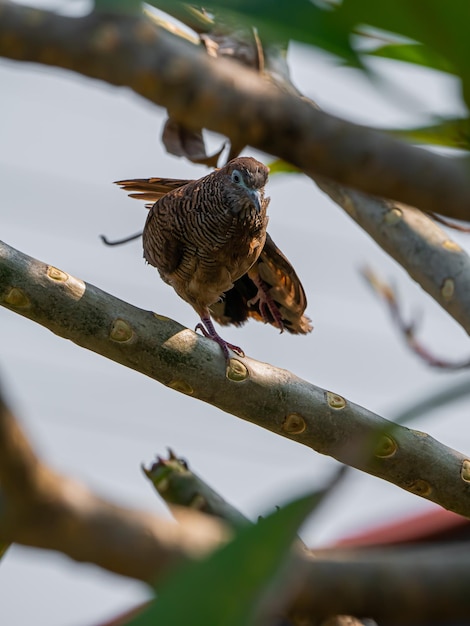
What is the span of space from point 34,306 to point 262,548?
1.39 meters

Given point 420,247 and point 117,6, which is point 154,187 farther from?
point 117,6

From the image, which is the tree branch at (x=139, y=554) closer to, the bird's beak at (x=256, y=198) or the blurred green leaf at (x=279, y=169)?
the blurred green leaf at (x=279, y=169)

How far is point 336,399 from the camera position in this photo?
2.12 m

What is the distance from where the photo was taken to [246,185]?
134 inches

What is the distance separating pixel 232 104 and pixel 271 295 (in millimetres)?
2529

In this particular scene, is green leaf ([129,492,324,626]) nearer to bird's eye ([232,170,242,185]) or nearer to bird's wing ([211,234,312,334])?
bird's wing ([211,234,312,334])

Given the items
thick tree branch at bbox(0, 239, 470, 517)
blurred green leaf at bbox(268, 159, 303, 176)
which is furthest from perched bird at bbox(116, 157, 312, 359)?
thick tree branch at bbox(0, 239, 470, 517)

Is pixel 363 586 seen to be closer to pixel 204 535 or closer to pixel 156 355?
pixel 204 535

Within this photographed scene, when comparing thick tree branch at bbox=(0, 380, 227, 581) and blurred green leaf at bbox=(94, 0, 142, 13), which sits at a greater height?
blurred green leaf at bbox=(94, 0, 142, 13)

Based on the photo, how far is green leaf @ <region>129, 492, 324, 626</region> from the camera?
0.64 metres

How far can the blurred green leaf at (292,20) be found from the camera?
0.82m

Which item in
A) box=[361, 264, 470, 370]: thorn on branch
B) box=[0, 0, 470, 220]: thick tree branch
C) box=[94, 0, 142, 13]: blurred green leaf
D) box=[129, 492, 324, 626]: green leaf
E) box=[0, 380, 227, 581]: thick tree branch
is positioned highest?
box=[94, 0, 142, 13]: blurred green leaf

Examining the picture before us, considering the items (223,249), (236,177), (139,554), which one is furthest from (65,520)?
(236,177)

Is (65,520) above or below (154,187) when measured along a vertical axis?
above
